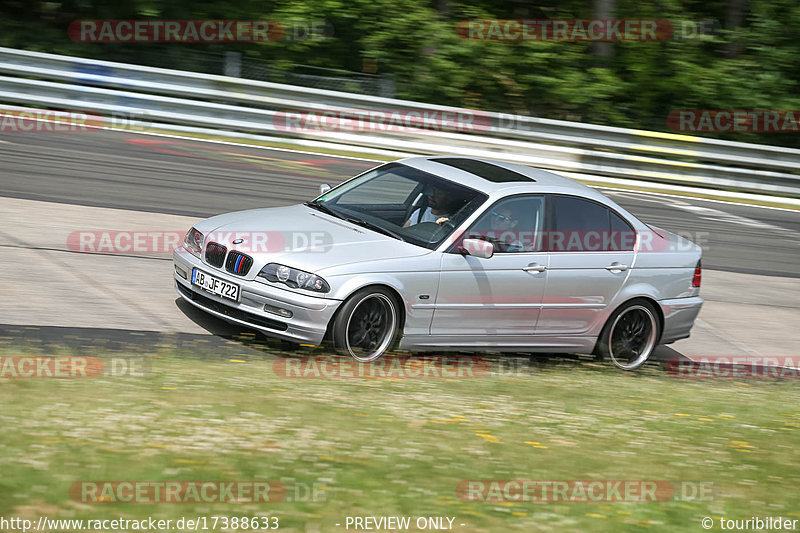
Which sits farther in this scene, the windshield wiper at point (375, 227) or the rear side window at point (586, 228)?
the rear side window at point (586, 228)

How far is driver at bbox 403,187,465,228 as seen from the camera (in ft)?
25.1

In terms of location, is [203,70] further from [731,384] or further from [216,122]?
[731,384]

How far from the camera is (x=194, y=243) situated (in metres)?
7.51

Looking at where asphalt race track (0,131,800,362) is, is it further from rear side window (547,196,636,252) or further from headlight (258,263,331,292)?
rear side window (547,196,636,252)

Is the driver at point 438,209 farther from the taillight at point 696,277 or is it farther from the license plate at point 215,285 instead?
the taillight at point 696,277

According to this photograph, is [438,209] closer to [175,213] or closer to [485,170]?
[485,170]

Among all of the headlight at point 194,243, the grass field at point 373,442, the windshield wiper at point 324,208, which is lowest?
the grass field at point 373,442

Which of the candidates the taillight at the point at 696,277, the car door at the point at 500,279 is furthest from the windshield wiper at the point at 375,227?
the taillight at the point at 696,277

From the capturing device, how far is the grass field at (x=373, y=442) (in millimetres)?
4238

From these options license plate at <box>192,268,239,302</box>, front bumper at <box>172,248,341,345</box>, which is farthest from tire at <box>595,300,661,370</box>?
license plate at <box>192,268,239,302</box>

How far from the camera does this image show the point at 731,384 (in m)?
8.38

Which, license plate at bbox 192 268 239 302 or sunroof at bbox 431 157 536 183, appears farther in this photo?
sunroof at bbox 431 157 536 183

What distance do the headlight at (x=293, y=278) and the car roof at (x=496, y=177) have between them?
5.80 feet

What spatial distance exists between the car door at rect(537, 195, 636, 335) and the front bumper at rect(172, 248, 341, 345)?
2.09m
